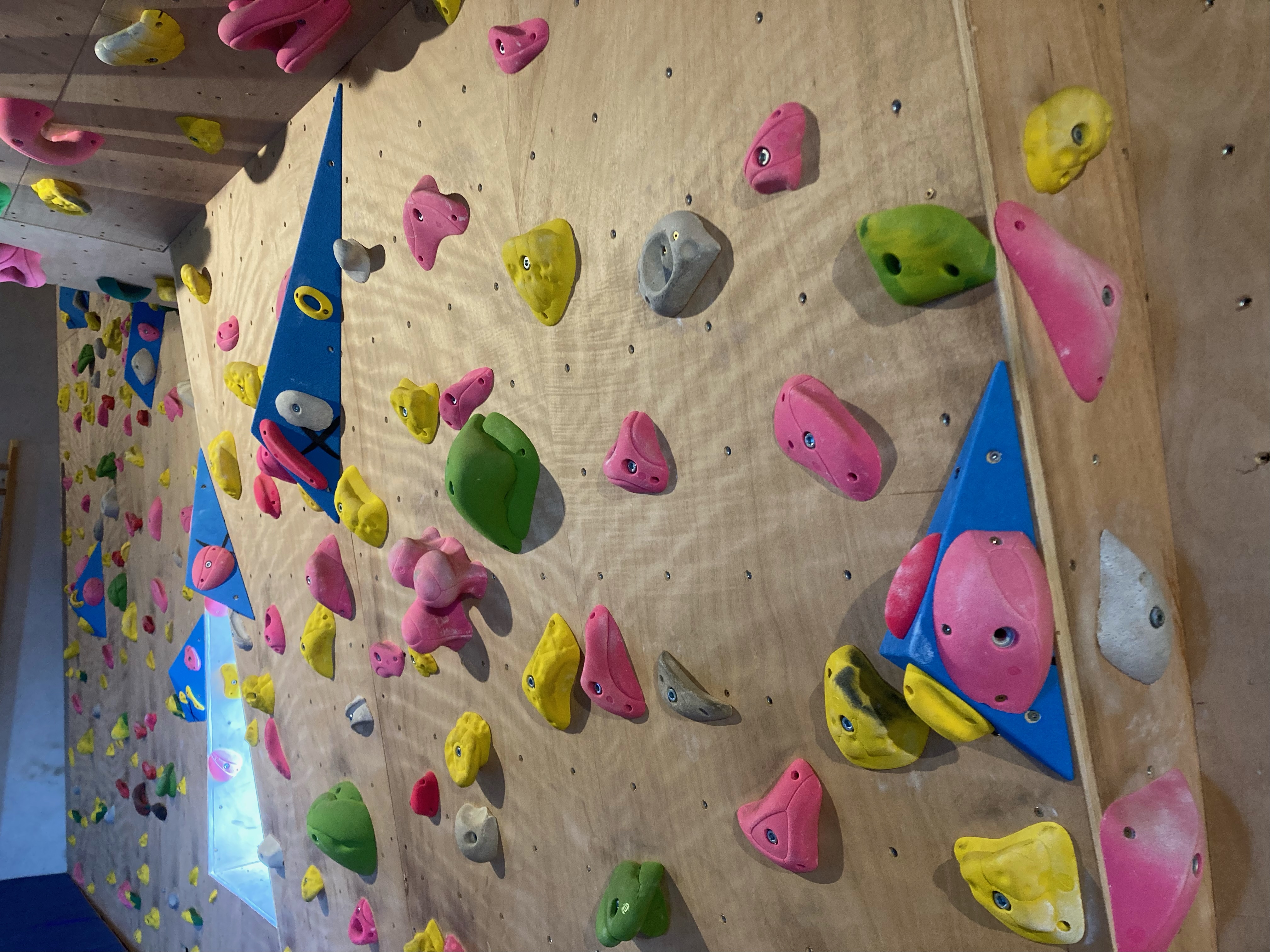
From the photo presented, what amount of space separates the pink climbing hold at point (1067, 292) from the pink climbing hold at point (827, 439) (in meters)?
0.24

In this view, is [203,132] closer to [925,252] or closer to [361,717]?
[361,717]

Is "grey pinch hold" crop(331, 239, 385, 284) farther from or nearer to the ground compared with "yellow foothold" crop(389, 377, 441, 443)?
farther from the ground

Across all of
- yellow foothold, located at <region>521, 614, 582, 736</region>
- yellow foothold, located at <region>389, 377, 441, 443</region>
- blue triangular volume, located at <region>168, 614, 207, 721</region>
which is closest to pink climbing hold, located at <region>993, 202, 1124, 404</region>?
yellow foothold, located at <region>521, 614, 582, 736</region>

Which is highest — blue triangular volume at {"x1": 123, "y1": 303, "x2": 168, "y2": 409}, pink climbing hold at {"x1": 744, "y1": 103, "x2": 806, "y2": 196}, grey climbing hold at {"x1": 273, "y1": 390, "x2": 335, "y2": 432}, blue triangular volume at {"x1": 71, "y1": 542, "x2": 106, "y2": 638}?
blue triangular volume at {"x1": 123, "y1": 303, "x2": 168, "y2": 409}

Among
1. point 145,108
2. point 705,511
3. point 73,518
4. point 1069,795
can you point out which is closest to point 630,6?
point 705,511

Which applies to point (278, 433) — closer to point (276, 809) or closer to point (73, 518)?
point (276, 809)

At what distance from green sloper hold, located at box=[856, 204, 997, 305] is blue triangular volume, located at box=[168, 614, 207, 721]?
322cm

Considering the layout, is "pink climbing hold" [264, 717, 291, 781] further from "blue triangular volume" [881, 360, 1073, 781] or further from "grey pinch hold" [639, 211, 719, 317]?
"blue triangular volume" [881, 360, 1073, 781]

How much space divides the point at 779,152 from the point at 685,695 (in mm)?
807

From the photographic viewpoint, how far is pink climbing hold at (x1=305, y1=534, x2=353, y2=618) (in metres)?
2.25

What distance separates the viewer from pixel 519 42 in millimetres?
1487

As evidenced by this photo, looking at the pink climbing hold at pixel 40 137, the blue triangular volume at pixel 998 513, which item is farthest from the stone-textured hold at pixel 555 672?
the pink climbing hold at pixel 40 137

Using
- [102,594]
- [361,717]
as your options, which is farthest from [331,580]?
[102,594]

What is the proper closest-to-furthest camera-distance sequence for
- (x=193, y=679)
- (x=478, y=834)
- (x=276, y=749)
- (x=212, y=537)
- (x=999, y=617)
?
(x=999, y=617) → (x=478, y=834) → (x=276, y=749) → (x=212, y=537) → (x=193, y=679)
